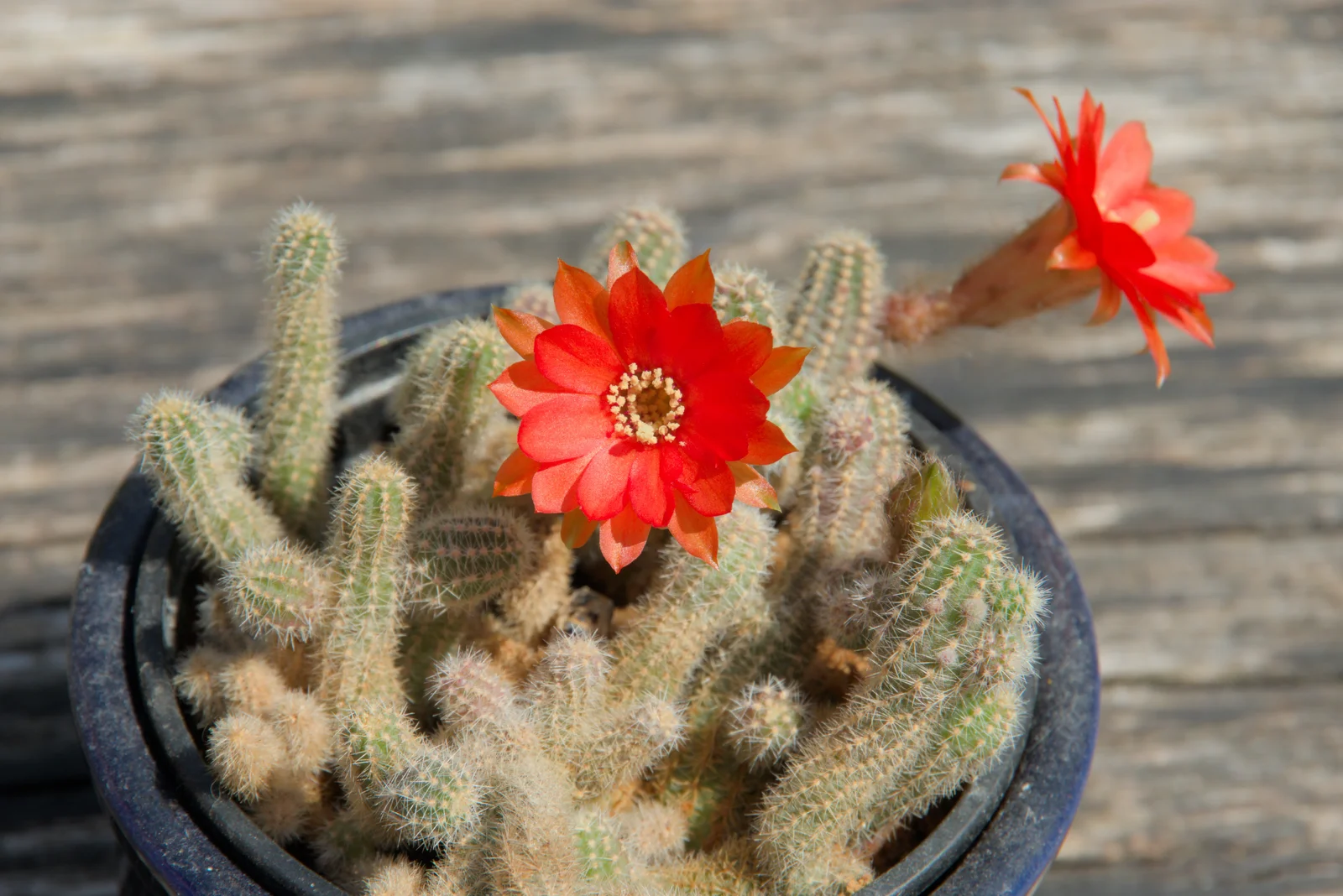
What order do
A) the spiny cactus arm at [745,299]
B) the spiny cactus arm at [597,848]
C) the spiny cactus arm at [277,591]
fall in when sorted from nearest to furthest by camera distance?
the spiny cactus arm at [597,848] < the spiny cactus arm at [277,591] < the spiny cactus arm at [745,299]

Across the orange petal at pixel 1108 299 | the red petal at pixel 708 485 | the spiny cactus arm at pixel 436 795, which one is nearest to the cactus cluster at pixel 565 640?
the spiny cactus arm at pixel 436 795

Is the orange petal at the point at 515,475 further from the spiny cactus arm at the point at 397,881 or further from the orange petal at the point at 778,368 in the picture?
the spiny cactus arm at the point at 397,881

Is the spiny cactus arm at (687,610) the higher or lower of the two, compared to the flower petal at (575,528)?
lower

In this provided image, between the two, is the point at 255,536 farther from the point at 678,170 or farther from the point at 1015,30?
the point at 1015,30

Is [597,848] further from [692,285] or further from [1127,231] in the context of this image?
[1127,231]

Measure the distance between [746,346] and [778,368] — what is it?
3cm

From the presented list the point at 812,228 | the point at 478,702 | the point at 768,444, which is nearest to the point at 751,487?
the point at 768,444

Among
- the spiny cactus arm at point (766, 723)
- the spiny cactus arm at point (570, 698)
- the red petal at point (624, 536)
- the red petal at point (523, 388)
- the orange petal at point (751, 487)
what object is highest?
the red petal at point (523, 388)

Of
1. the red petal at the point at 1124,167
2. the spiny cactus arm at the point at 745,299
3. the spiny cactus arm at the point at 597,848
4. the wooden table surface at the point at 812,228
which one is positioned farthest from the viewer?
the wooden table surface at the point at 812,228

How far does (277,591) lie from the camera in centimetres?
93

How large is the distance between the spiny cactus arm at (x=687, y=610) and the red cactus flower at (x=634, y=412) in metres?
0.06

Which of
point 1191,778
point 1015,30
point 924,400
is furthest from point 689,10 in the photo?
point 1191,778

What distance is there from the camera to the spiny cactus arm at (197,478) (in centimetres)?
98

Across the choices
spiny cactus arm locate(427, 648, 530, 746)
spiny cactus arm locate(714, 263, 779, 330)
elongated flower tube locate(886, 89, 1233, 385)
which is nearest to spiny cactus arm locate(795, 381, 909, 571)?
spiny cactus arm locate(714, 263, 779, 330)
